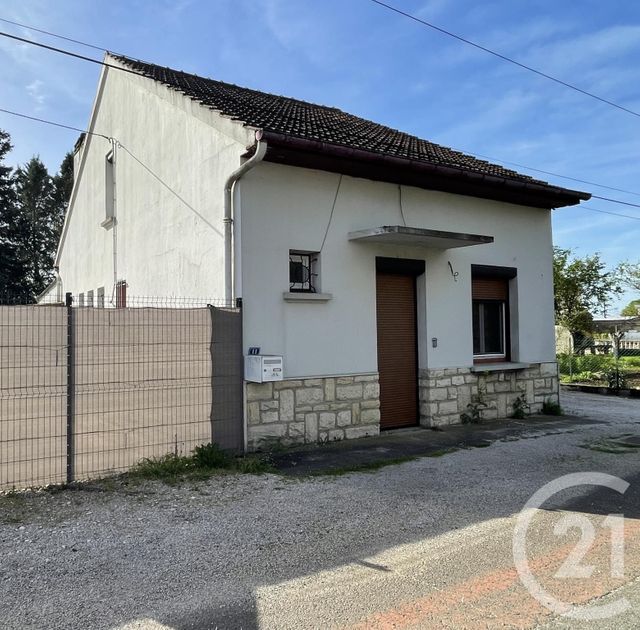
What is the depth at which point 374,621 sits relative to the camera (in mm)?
3238

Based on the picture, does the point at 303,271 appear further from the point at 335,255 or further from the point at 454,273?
the point at 454,273

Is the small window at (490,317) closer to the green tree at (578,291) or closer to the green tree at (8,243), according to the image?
the green tree at (578,291)

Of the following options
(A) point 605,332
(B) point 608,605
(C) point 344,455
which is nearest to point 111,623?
(B) point 608,605

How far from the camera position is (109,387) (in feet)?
21.0

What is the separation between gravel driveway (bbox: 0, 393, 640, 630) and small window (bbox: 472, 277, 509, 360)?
4517 mm

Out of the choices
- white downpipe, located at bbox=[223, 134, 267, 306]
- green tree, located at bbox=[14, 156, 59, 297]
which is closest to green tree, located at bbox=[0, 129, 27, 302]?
green tree, located at bbox=[14, 156, 59, 297]

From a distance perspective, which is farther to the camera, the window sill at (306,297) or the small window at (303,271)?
the small window at (303,271)

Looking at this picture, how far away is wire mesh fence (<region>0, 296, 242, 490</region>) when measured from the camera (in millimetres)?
5824

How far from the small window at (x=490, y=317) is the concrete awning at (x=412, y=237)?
1.80 m

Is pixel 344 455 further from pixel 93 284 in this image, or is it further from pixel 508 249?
pixel 93 284

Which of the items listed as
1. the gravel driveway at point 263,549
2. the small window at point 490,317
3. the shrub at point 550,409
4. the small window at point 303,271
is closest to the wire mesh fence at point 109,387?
the gravel driveway at point 263,549

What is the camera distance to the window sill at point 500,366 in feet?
34.0

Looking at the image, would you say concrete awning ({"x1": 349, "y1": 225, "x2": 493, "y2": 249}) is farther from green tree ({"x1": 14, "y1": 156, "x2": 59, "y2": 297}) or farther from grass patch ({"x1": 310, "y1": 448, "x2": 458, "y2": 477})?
green tree ({"x1": 14, "y1": 156, "x2": 59, "y2": 297})

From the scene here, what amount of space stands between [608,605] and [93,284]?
45.2 feet
